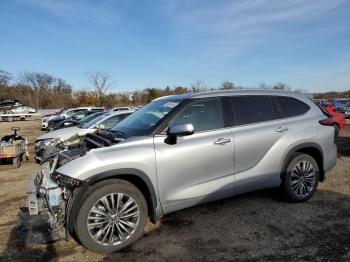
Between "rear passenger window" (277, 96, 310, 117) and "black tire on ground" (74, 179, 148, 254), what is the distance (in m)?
2.75

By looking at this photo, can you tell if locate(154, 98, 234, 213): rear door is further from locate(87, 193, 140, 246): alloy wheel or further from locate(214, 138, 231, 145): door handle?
locate(87, 193, 140, 246): alloy wheel

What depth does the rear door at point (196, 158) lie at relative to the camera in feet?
13.2

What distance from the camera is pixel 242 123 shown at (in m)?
4.69

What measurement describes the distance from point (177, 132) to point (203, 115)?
0.71 metres

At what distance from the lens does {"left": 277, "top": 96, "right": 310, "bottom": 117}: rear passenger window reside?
17.0 feet

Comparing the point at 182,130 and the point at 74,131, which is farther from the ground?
the point at 182,130

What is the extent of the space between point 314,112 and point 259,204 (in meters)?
1.79

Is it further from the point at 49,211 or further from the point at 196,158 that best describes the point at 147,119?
the point at 49,211

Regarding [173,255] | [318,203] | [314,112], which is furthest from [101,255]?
[314,112]

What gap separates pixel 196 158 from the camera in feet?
13.7

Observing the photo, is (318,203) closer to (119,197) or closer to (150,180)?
(150,180)

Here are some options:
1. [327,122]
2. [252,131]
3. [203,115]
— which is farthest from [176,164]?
[327,122]

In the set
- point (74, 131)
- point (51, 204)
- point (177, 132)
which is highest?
point (177, 132)

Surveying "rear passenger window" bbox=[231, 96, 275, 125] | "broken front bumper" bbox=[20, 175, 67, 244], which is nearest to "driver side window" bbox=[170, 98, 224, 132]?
"rear passenger window" bbox=[231, 96, 275, 125]
